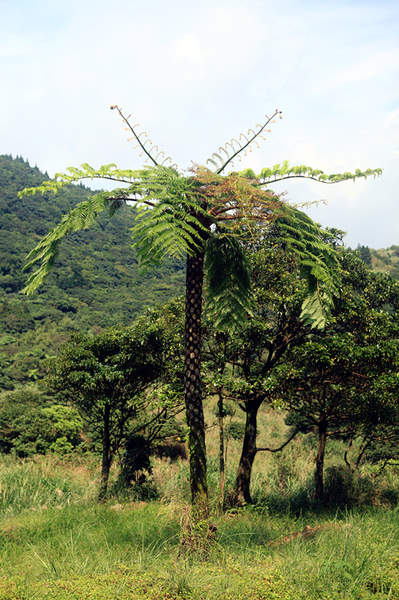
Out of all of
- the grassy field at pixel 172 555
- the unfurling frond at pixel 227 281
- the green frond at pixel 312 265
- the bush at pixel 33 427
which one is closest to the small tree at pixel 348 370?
the grassy field at pixel 172 555

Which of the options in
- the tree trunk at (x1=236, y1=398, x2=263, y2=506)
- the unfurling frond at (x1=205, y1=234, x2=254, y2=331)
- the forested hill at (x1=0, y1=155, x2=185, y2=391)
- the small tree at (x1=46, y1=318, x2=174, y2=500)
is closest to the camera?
the unfurling frond at (x1=205, y1=234, x2=254, y2=331)

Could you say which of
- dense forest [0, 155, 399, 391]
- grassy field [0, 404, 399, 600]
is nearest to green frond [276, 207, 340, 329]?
grassy field [0, 404, 399, 600]

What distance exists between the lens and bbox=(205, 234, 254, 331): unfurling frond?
6.20 m

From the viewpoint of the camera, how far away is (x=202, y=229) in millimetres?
6230

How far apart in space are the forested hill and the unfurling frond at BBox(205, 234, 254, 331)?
118 feet

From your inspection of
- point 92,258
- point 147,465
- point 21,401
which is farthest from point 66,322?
point 147,465

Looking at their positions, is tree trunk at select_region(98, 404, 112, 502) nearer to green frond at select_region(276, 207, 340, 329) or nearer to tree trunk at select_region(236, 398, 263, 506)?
tree trunk at select_region(236, 398, 263, 506)

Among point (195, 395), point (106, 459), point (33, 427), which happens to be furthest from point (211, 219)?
point (33, 427)

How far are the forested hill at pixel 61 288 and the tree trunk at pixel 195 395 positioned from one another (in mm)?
35794

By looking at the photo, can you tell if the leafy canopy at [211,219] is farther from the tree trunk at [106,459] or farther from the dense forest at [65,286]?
the dense forest at [65,286]

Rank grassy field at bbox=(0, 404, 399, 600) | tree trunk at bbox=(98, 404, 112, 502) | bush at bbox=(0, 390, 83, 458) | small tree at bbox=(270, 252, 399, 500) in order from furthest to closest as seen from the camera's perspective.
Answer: bush at bbox=(0, 390, 83, 458)
tree trunk at bbox=(98, 404, 112, 502)
small tree at bbox=(270, 252, 399, 500)
grassy field at bbox=(0, 404, 399, 600)

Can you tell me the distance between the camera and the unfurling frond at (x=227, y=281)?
6.20m

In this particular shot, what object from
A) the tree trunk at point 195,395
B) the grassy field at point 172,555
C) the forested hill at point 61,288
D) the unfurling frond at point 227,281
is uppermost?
the forested hill at point 61,288

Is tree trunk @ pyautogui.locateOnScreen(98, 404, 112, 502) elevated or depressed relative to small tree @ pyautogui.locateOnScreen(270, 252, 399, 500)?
depressed
